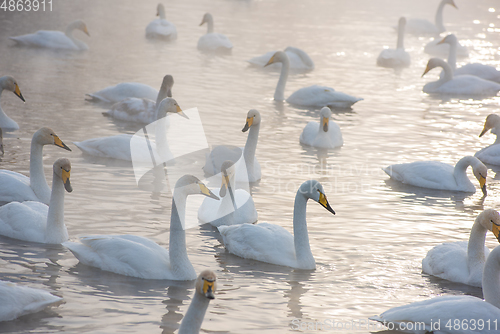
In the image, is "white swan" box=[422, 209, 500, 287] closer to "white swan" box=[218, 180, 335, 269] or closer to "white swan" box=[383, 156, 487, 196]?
"white swan" box=[218, 180, 335, 269]

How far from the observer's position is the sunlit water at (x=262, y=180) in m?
6.32

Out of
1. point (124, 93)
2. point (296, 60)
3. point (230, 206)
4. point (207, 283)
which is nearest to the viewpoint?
point (207, 283)

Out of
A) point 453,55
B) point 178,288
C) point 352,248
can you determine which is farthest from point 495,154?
point 453,55

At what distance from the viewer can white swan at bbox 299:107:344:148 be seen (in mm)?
12320

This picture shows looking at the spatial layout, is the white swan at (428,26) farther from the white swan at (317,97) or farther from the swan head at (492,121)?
the swan head at (492,121)

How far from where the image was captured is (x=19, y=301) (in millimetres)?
5617

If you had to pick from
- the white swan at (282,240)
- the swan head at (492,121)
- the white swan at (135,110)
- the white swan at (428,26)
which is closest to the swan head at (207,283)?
the white swan at (282,240)

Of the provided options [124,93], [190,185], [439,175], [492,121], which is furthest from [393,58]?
[190,185]

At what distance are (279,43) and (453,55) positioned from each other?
655 cm

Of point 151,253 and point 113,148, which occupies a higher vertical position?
point 113,148

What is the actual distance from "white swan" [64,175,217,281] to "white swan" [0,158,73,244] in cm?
53

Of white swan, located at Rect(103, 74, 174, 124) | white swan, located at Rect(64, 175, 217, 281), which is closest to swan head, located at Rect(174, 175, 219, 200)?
white swan, located at Rect(64, 175, 217, 281)

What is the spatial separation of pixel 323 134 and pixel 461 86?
7.42 meters

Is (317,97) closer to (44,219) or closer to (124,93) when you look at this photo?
(124,93)
